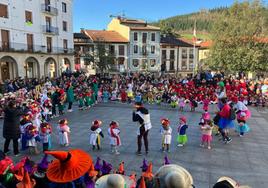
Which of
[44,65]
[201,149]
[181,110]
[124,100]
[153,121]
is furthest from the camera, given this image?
[44,65]

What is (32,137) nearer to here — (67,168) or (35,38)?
(67,168)

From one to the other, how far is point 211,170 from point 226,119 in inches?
114

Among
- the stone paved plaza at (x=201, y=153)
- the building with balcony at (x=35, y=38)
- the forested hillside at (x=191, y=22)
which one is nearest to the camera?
the stone paved plaza at (x=201, y=153)

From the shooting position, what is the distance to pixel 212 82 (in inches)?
896

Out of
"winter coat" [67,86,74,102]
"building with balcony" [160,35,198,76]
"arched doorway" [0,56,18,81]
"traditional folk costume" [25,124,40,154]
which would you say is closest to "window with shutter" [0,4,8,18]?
"arched doorway" [0,56,18,81]

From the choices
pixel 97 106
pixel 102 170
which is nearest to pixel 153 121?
pixel 97 106

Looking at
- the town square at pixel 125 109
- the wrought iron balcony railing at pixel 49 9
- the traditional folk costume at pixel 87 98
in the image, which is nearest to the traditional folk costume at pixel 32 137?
the town square at pixel 125 109

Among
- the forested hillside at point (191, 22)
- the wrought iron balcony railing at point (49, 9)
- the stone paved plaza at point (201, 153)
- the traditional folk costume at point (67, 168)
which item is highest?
the forested hillside at point (191, 22)

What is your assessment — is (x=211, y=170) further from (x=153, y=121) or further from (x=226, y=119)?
(x=153, y=121)

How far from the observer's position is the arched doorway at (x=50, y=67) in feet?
114

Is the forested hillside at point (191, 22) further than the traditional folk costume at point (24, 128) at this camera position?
Yes

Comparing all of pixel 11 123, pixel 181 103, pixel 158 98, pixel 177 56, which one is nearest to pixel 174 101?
pixel 181 103

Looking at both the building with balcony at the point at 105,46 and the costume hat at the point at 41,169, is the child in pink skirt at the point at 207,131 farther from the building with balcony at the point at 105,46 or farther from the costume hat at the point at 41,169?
the building with balcony at the point at 105,46

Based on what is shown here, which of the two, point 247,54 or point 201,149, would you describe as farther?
point 247,54
